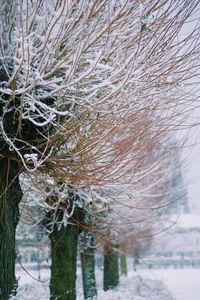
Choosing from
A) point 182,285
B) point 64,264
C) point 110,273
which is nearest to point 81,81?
point 64,264

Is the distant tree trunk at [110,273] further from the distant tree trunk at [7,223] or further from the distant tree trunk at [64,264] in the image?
the distant tree trunk at [7,223]

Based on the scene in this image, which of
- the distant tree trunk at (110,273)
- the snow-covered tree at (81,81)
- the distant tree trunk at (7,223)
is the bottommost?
the distant tree trunk at (110,273)

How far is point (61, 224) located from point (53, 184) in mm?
3771

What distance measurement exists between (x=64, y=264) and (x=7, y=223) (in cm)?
454

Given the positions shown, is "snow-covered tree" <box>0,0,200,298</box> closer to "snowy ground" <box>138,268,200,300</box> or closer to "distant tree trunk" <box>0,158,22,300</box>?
"distant tree trunk" <box>0,158,22,300</box>

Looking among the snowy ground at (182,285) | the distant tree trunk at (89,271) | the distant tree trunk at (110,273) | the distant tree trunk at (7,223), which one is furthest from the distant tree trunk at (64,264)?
the distant tree trunk at (110,273)

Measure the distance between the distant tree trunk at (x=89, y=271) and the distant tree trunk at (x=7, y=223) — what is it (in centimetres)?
912

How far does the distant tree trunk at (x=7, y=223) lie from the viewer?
6.07m

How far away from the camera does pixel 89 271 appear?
53.4ft

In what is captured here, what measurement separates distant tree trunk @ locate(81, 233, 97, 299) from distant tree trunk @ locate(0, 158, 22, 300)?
9122 mm

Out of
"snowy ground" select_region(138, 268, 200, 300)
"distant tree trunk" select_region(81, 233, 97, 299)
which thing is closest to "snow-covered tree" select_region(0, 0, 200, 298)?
"distant tree trunk" select_region(81, 233, 97, 299)

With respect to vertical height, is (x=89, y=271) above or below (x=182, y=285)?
above

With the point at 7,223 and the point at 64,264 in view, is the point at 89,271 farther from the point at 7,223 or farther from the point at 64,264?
the point at 7,223

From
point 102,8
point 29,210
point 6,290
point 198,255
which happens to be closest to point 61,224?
point 29,210
